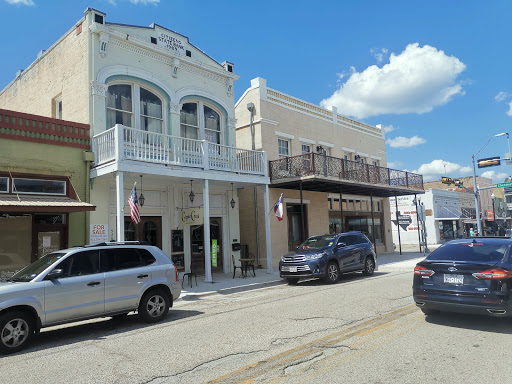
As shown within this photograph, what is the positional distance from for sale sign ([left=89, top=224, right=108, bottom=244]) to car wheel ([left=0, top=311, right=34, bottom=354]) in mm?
6302

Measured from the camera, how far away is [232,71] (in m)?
18.2

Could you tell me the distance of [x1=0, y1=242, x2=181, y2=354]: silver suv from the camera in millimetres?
6410

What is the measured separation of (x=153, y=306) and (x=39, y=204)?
15.5 feet

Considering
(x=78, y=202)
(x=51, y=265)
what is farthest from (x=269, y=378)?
(x=78, y=202)

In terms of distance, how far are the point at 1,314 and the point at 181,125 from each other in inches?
430

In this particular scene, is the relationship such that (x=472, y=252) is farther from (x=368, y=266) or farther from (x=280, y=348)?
(x=368, y=266)

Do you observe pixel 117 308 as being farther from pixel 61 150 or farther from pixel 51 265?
pixel 61 150

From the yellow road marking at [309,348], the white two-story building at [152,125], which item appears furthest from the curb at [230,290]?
the yellow road marking at [309,348]

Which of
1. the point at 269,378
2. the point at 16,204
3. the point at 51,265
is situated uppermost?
the point at 16,204

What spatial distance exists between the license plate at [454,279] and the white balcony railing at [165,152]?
9131 millimetres

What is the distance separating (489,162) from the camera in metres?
29.6

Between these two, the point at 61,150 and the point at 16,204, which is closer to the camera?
the point at 16,204

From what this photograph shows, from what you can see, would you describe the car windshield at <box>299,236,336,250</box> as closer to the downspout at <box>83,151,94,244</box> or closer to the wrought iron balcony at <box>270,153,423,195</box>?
the wrought iron balcony at <box>270,153,423,195</box>

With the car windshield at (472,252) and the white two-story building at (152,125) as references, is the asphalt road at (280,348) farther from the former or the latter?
the white two-story building at (152,125)
